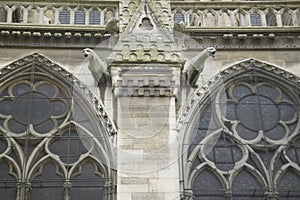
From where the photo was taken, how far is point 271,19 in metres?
9.98

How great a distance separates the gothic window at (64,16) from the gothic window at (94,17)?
35 centimetres

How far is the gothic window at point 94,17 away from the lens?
9461 millimetres

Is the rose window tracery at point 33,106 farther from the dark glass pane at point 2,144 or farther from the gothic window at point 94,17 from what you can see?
the gothic window at point 94,17

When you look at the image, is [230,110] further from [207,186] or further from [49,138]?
[49,138]

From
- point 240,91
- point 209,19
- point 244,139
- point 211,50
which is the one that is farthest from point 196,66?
point 209,19

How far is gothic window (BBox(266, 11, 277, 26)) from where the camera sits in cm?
962

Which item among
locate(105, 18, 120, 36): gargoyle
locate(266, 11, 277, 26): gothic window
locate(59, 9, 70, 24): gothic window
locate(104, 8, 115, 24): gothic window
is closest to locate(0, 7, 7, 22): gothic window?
locate(59, 9, 70, 24): gothic window

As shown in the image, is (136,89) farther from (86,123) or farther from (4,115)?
(4,115)

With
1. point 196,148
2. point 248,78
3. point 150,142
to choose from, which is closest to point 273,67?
point 248,78

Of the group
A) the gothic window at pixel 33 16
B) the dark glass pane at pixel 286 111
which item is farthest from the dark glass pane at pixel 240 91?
the gothic window at pixel 33 16

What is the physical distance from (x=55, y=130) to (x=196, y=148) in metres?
1.90

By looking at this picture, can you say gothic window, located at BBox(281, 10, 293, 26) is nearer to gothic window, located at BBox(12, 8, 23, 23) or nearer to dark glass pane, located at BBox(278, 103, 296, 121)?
dark glass pane, located at BBox(278, 103, 296, 121)

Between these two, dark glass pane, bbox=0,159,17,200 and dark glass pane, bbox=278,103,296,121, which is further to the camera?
dark glass pane, bbox=278,103,296,121

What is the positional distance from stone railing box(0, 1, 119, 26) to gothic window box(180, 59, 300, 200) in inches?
82.1
